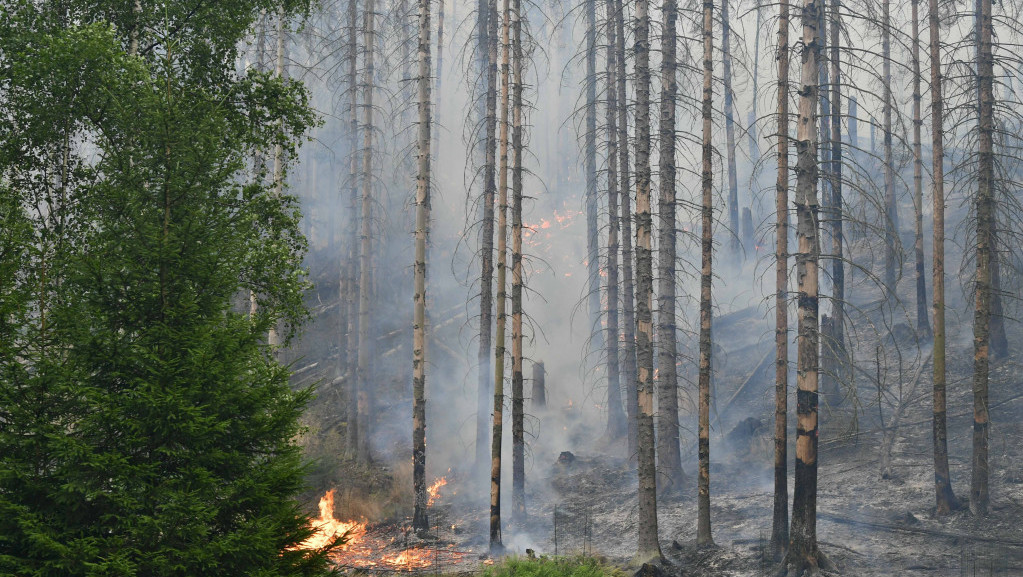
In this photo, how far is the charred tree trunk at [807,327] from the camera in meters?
11.1

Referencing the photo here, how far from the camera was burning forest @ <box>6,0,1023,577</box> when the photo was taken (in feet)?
20.9

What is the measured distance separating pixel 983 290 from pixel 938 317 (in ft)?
3.00

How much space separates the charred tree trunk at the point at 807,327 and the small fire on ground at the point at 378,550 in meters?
6.51

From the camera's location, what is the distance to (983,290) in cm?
1360

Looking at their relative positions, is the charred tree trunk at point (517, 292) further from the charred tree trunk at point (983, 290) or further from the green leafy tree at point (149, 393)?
the charred tree trunk at point (983, 290)

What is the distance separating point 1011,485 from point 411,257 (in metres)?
25.8

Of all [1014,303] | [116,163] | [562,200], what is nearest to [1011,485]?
[1014,303]

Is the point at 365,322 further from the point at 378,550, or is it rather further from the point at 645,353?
the point at 645,353

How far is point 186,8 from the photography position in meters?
10.2

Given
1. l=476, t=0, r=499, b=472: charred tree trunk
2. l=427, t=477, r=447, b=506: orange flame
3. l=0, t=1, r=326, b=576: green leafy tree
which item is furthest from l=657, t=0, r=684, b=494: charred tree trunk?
l=0, t=1, r=326, b=576: green leafy tree

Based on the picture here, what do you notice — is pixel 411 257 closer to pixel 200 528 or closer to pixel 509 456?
pixel 509 456

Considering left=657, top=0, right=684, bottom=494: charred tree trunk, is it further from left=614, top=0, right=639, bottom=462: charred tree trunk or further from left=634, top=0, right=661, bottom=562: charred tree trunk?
left=634, top=0, right=661, bottom=562: charred tree trunk

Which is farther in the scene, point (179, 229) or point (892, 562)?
point (892, 562)

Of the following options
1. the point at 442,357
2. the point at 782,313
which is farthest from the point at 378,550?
the point at 442,357
